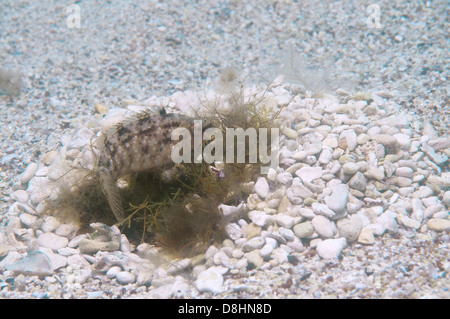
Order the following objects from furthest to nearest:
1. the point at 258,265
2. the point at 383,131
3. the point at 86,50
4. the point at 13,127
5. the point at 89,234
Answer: the point at 86,50
the point at 13,127
the point at 383,131
the point at 89,234
the point at 258,265

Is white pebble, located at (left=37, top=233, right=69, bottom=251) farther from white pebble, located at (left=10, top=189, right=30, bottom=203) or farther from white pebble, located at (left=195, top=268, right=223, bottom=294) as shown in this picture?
white pebble, located at (left=195, top=268, right=223, bottom=294)

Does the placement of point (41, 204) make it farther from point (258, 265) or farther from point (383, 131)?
point (383, 131)

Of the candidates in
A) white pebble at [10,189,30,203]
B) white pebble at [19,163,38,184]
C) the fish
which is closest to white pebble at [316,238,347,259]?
the fish

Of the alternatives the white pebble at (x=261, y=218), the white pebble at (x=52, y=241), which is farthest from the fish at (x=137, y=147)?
the white pebble at (x=261, y=218)

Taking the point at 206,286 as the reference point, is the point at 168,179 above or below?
above

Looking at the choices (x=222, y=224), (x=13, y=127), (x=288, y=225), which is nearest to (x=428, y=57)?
(x=288, y=225)
